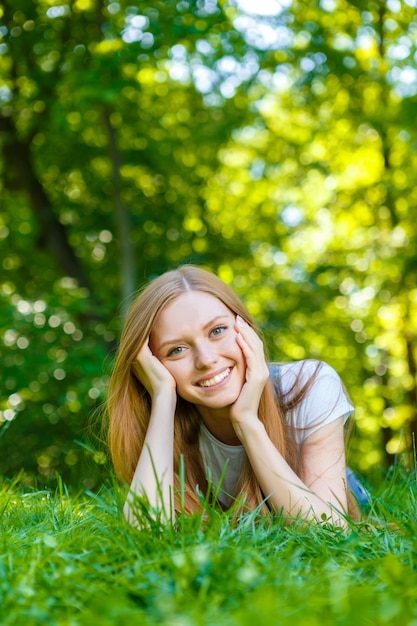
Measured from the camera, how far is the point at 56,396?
8.01 meters

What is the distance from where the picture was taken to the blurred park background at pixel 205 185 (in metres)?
7.87

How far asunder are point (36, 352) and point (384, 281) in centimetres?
595

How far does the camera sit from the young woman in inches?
118

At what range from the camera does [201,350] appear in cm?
312

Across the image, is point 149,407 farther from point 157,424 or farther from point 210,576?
point 210,576

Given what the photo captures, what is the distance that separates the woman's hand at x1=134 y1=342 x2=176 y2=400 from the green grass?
0.90 meters

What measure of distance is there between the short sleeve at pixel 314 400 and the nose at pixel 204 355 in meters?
0.53

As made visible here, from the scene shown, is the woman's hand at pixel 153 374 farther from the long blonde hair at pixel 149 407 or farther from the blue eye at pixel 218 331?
the blue eye at pixel 218 331

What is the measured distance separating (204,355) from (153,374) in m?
0.28

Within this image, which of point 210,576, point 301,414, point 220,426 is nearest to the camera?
point 210,576

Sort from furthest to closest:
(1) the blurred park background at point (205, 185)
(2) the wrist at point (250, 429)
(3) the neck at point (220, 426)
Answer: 1. (1) the blurred park background at point (205, 185)
2. (3) the neck at point (220, 426)
3. (2) the wrist at point (250, 429)

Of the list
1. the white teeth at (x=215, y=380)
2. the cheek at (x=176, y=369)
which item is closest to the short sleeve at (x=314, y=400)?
the white teeth at (x=215, y=380)

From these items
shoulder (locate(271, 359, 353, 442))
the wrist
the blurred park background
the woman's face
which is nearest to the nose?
the woman's face

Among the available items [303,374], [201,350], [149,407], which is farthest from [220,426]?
[201,350]
